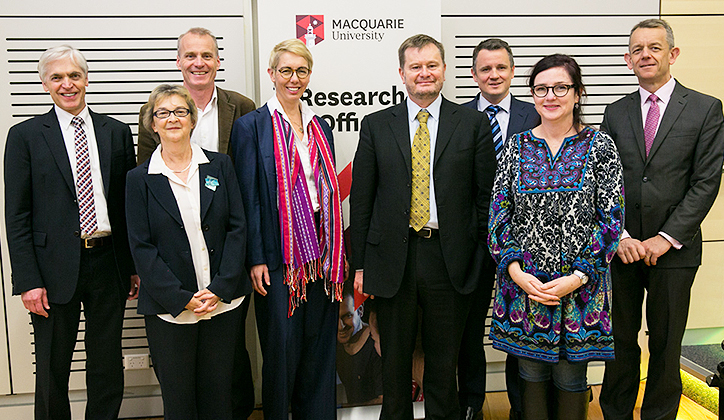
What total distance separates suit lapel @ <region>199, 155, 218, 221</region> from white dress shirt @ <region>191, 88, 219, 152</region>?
429 millimetres

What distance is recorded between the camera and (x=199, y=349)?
8.08ft

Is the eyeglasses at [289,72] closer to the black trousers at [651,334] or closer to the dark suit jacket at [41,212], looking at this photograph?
the dark suit jacket at [41,212]

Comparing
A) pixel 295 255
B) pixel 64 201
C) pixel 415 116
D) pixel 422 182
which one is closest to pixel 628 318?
pixel 422 182

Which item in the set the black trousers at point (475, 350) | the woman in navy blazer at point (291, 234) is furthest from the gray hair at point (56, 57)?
the black trousers at point (475, 350)

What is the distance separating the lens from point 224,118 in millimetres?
2863

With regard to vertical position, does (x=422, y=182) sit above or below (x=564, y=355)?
above

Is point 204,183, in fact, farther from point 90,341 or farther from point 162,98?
point 90,341

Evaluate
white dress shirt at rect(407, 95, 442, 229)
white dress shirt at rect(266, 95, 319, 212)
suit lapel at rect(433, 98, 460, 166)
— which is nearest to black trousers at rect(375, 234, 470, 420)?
white dress shirt at rect(407, 95, 442, 229)

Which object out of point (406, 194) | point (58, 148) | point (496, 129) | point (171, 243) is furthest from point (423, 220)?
point (58, 148)

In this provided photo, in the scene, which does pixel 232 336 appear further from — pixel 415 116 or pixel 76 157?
pixel 415 116

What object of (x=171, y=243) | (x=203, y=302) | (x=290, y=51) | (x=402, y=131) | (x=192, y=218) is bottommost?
(x=203, y=302)

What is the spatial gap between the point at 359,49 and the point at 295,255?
4.20ft

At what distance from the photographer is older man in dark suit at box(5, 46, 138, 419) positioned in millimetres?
2611

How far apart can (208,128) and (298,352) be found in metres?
1.26
